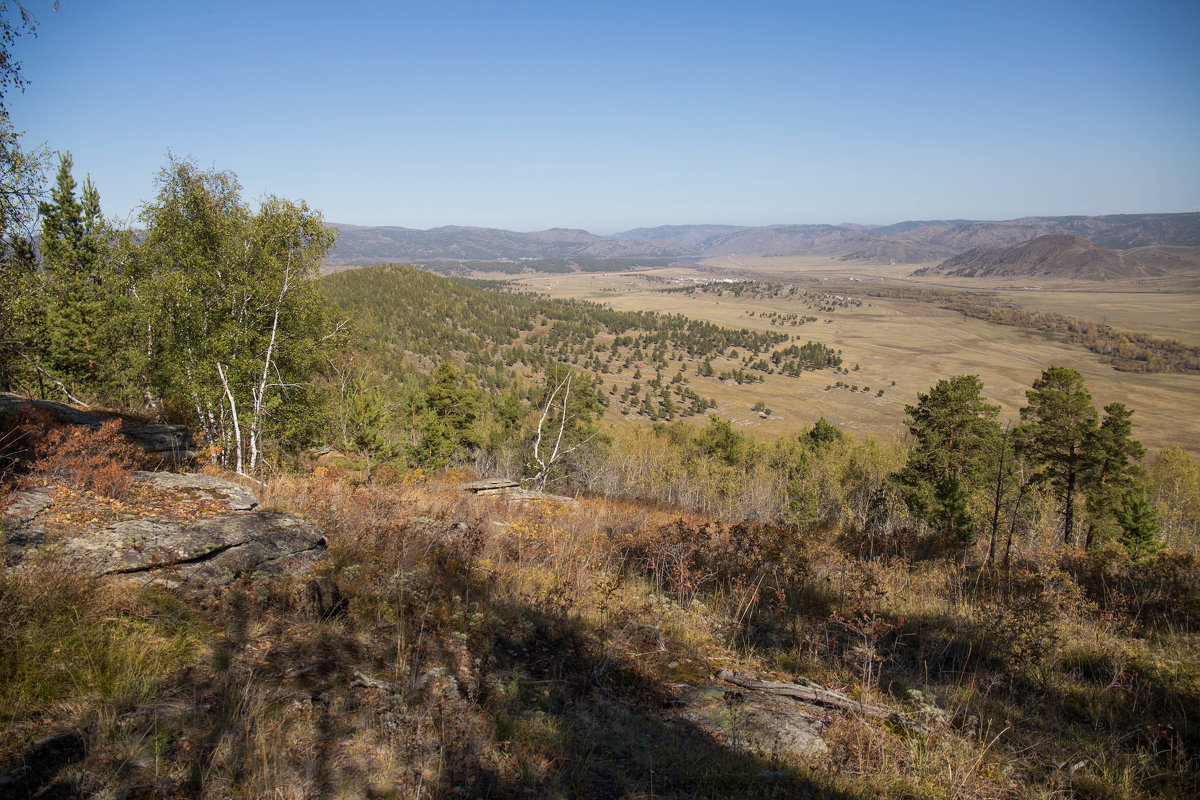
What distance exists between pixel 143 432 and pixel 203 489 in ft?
23.3

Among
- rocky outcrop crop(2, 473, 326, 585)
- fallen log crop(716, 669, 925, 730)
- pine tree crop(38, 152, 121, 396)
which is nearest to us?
fallen log crop(716, 669, 925, 730)

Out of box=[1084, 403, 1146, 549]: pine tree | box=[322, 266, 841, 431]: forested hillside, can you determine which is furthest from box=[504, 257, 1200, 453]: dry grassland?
box=[1084, 403, 1146, 549]: pine tree

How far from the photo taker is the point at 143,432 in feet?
38.6

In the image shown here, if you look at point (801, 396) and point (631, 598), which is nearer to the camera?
point (631, 598)

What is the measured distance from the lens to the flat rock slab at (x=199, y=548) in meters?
4.48

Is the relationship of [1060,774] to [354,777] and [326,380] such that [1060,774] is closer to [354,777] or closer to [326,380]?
[354,777]

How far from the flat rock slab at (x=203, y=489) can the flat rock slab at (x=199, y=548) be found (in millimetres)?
773

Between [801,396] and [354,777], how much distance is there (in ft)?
444

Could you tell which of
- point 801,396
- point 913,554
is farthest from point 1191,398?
point 913,554

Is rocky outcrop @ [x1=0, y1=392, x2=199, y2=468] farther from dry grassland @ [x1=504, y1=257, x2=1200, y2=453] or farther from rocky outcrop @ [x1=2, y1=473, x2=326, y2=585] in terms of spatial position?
dry grassland @ [x1=504, y1=257, x2=1200, y2=453]

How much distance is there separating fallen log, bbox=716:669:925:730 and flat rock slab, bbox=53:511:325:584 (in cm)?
449

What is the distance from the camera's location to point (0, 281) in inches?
333

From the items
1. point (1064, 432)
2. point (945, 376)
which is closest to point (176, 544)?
point (1064, 432)

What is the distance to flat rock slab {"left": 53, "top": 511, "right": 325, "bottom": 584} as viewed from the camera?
4.48 m
